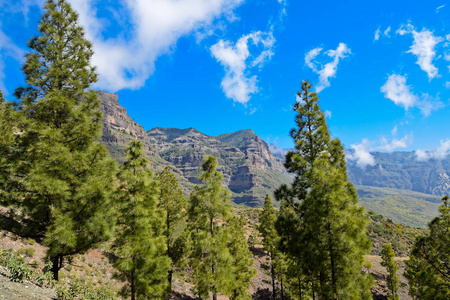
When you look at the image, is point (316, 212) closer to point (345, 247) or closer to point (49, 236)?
point (345, 247)

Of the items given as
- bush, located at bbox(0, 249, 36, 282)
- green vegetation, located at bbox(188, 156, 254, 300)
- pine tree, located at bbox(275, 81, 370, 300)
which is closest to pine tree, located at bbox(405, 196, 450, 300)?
pine tree, located at bbox(275, 81, 370, 300)

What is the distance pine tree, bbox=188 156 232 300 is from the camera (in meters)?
15.1

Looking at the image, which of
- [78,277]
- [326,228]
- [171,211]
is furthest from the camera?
[171,211]

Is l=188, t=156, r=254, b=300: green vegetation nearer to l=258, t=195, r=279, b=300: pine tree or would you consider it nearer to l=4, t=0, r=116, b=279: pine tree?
l=4, t=0, r=116, b=279: pine tree

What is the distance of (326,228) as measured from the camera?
10.9m

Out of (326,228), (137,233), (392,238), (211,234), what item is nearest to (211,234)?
(211,234)

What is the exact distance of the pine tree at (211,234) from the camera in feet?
49.5

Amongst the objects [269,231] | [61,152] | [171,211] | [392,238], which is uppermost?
[61,152]

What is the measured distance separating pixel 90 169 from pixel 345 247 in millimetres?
12149

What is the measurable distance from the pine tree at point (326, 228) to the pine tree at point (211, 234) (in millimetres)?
4606

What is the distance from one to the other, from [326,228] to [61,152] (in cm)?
1230

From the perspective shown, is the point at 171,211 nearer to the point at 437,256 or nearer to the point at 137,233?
the point at 137,233

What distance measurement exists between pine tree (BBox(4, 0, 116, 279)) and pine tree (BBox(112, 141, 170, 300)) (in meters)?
4.08

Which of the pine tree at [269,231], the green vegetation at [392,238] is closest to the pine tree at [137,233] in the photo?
the pine tree at [269,231]
